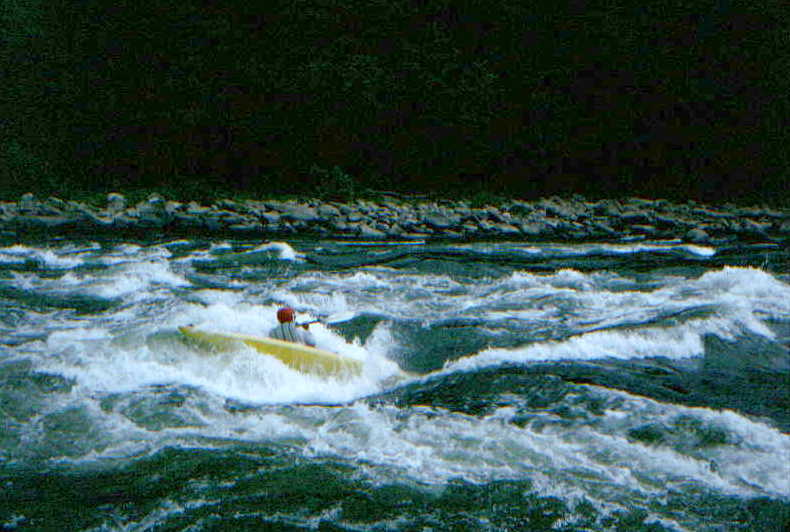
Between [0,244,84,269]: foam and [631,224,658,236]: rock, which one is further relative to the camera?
[631,224,658,236]: rock

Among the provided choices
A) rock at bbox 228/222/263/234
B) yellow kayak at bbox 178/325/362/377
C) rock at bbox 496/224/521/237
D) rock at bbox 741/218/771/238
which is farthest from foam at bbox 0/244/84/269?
rock at bbox 741/218/771/238

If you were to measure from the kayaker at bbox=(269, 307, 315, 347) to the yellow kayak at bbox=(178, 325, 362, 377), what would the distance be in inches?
5.6

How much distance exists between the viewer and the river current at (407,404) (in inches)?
151

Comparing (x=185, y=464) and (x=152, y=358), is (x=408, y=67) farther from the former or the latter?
(x=185, y=464)

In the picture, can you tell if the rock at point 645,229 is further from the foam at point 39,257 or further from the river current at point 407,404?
the foam at point 39,257

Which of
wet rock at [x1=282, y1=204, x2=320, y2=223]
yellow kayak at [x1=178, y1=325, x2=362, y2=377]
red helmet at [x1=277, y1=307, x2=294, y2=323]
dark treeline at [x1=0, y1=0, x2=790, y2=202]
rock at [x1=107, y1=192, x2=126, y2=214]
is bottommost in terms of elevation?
rock at [x1=107, y1=192, x2=126, y2=214]

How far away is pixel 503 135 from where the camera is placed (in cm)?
1798

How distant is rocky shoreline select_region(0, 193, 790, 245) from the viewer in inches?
509

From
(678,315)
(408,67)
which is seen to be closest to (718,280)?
(678,315)

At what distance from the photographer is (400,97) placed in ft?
59.2

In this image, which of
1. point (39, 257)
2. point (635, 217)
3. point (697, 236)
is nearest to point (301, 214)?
point (39, 257)

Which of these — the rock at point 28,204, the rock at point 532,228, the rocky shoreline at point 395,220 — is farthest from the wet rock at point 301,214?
the rock at point 28,204

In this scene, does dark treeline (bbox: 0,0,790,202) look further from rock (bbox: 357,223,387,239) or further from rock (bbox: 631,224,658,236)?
rock (bbox: 631,224,658,236)

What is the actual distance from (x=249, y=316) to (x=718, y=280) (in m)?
5.21
